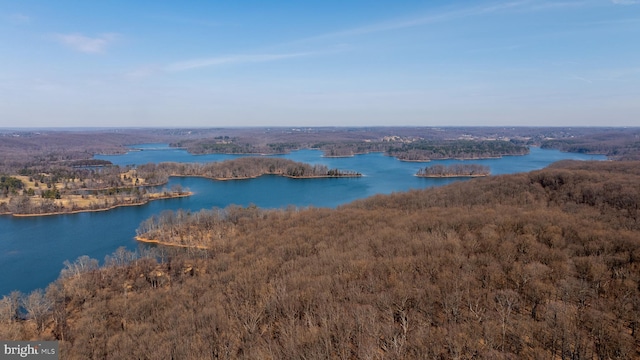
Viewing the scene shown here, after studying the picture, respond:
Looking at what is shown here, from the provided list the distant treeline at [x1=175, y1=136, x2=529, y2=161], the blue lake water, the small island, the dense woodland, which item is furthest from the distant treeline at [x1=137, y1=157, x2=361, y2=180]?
the dense woodland

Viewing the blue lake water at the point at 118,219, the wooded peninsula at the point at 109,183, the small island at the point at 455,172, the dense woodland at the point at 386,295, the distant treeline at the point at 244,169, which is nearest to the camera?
the dense woodland at the point at 386,295

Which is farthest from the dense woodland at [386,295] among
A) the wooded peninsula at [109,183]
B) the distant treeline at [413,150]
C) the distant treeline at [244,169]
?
the distant treeline at [413,150]

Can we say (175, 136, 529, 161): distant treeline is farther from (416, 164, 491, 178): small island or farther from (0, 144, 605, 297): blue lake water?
(0, 144, 605, 297): blue lake water

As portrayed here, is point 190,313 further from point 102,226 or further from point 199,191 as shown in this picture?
point 199,191

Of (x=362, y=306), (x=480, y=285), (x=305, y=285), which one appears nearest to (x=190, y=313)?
(x=305, y=285)

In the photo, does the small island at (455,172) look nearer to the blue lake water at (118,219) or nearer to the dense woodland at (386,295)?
the blue lake water at (118,219)

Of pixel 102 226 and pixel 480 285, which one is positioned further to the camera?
pixel 102 226

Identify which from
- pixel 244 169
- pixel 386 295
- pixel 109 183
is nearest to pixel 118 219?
pixel 109 183

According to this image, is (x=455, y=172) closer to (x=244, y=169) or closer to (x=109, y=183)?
(x=244, y=169)
